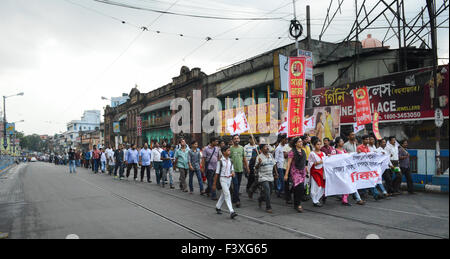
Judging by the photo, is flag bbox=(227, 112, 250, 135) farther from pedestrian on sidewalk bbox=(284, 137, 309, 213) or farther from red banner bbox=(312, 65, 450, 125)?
red banner bbox=(312, 65, 450, 125)

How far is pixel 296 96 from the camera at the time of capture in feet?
34.8

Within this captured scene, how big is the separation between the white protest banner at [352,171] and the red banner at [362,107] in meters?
3.60

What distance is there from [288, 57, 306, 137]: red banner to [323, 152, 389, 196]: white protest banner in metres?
1.71

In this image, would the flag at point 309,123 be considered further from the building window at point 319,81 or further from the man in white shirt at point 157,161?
the man in white shirt at point 157,161

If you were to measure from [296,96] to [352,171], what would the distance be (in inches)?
133

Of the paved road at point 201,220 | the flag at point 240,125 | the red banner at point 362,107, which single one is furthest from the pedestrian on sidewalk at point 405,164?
the flag at point 240,125

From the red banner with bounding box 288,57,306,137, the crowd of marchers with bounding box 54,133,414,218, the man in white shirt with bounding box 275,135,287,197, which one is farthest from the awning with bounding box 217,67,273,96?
the man in white shirt with bounding box 275,135,287,197

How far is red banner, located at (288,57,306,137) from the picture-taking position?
375 inches

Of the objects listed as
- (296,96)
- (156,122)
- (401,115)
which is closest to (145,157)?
(296,96)

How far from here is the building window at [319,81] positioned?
18.7m

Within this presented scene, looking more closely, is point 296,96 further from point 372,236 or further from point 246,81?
point 246,81
